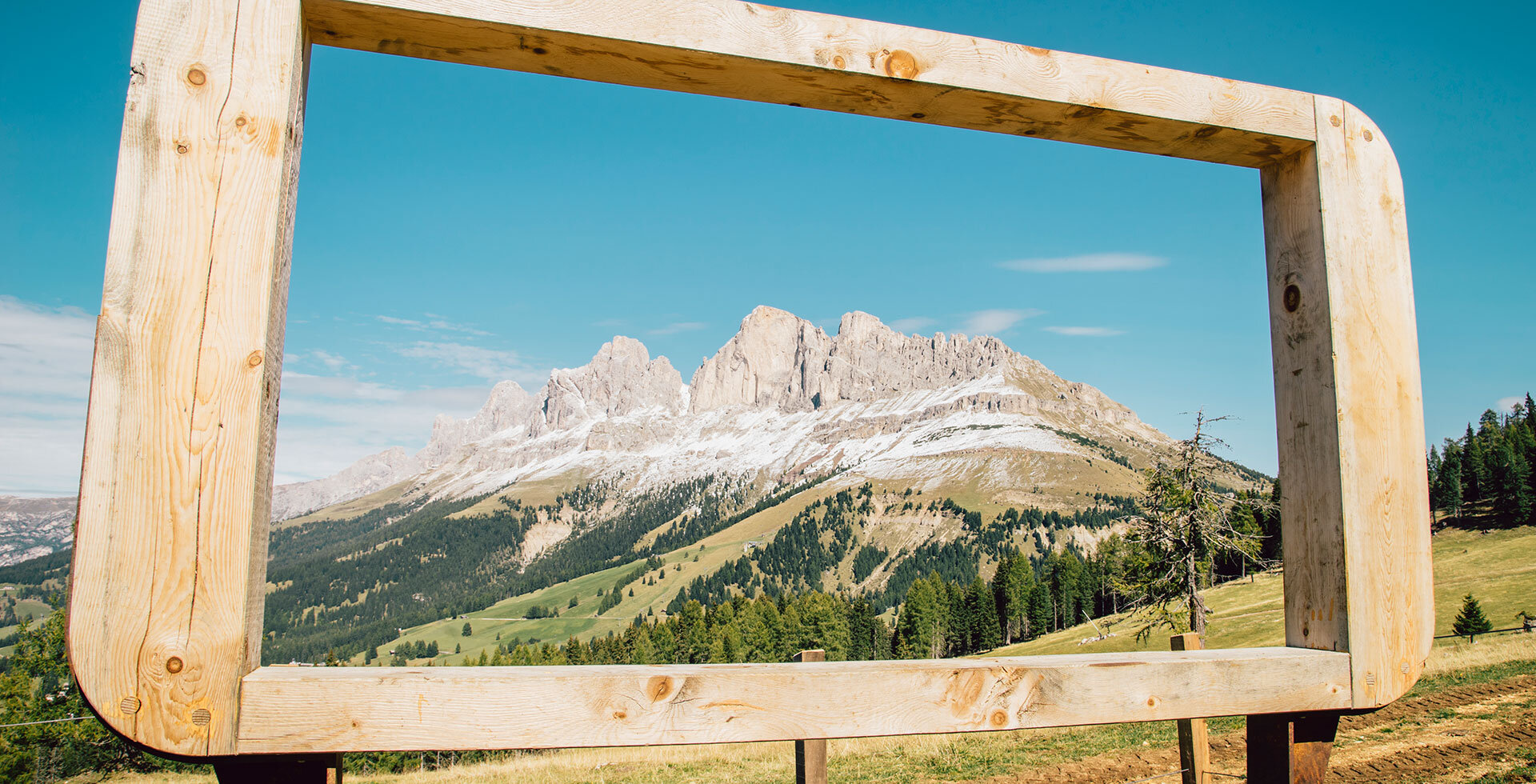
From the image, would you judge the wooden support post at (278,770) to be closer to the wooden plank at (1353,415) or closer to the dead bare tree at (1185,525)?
the wooden plank at (1353,415)

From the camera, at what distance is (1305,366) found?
7.84 ft

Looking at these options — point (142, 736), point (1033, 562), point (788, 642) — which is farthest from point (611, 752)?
point (1033, 562)

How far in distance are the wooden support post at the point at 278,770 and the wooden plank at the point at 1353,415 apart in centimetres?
273

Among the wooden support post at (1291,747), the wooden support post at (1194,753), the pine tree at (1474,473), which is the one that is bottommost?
the wooden support post at (1194,753)

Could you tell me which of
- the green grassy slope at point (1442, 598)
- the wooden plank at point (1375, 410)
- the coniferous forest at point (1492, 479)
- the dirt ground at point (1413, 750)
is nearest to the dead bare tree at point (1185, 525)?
the green grassy slope at point (1442, 598)

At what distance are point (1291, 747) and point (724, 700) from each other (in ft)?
5.64

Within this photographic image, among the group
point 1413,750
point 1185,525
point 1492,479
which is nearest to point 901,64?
point 1413,750

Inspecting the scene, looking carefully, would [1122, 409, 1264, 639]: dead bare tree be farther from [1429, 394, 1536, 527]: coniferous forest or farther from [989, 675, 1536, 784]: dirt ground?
[1429, 394, 1536, 527]: coniferous forest

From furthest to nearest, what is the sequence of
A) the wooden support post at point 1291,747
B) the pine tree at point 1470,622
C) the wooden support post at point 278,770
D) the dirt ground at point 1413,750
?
the pine tree at point 1470,622
the dirt ground at point 1413,750
the wooden support post at point 1291,747
the wooden support post at point 278,770

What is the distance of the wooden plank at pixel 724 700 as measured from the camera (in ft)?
5.42

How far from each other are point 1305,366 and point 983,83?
135 centimetres

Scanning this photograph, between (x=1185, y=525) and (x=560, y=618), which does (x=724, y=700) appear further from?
(x=560, y=618)

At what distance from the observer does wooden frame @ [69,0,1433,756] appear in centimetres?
160

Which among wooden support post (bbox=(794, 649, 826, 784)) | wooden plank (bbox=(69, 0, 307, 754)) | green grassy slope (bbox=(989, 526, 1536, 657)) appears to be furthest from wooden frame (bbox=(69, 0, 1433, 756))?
green grassy slope (bbox=(989, 526, 1536, 657))
